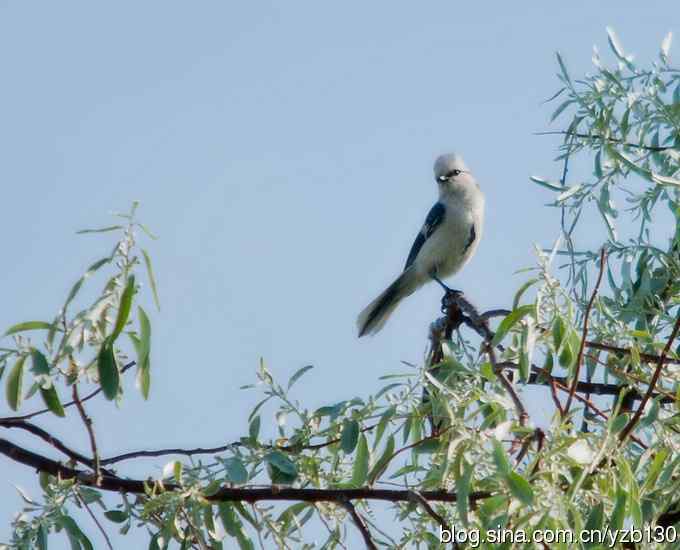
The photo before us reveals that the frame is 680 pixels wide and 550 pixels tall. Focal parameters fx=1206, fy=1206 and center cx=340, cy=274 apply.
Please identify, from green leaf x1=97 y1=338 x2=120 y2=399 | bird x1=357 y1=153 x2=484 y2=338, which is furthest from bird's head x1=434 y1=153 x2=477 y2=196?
green leaf x1=97 y1=338 x2=120 y2=399

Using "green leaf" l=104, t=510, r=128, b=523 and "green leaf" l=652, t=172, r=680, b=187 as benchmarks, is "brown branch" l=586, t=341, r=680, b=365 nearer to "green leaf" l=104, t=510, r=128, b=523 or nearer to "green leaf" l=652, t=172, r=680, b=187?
"green leaf" l=652, t=172, r=680, b=187

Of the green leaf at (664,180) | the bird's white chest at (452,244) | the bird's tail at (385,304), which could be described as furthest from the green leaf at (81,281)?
the bird's white chest at (452,244)

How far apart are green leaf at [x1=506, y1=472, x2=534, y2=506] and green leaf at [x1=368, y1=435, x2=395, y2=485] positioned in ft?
1.24

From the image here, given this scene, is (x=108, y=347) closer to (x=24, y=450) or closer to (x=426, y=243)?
(x=24, y=450)

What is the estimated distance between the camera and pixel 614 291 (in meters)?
2.70

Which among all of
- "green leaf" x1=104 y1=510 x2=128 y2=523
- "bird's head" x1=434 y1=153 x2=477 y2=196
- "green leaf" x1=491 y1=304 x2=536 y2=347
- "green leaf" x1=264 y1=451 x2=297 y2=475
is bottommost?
"green leaf" x1=264 y1=451 x2=297 y2=475

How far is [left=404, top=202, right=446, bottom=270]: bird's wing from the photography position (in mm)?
5609

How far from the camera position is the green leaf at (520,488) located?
5.02ft

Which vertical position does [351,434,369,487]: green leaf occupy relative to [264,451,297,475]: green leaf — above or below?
below

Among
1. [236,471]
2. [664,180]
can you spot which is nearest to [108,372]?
[236,471]

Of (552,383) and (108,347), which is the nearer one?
(108,347)

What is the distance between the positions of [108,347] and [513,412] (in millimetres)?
616

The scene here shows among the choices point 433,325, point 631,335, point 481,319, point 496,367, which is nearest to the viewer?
point 496,367

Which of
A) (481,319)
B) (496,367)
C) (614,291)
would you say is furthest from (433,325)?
(496,367)
